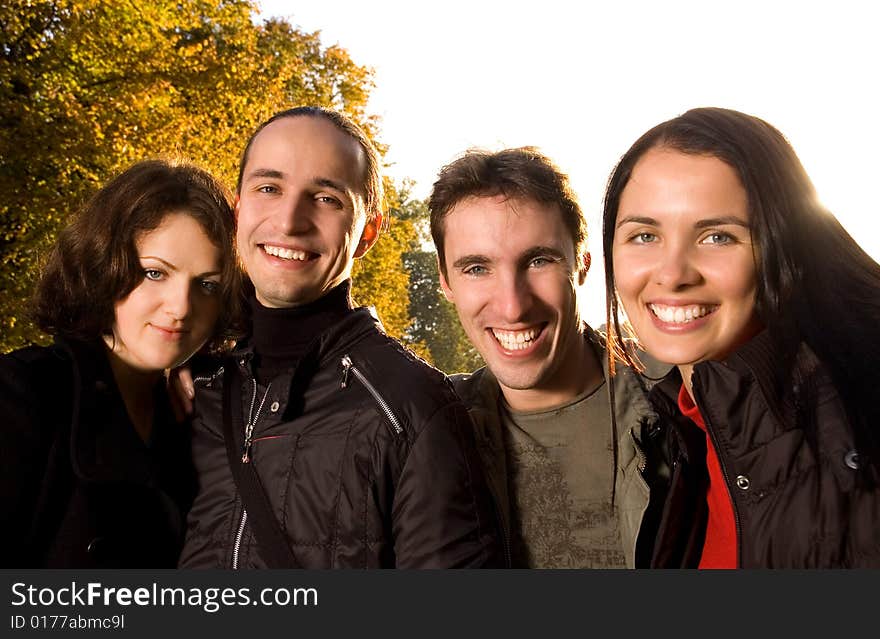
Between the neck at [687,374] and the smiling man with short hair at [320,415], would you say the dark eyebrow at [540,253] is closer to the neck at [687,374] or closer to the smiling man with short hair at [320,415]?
the smiling man with short hair at [320,415]

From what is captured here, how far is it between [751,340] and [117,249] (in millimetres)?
2701

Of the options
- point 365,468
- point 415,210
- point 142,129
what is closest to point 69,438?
point 365,468

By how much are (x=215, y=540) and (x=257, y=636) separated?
0.43 meters

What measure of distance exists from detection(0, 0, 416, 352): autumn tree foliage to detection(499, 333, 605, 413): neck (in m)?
10.7

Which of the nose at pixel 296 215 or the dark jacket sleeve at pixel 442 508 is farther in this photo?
the nose at pixel 296 215

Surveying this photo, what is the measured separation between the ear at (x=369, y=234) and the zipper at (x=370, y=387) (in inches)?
31.4

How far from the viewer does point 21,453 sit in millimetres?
3488

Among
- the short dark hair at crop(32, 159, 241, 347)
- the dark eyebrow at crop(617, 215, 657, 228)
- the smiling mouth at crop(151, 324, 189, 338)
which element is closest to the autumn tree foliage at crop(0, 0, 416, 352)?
the short dark hair at crop(32, 159, 241, 347)

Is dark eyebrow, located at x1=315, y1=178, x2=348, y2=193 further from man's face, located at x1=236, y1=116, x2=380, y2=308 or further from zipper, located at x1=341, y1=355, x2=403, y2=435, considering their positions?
zipper, located at x1=341, y1=355, x2=403, y2=435

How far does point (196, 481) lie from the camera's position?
3900mm

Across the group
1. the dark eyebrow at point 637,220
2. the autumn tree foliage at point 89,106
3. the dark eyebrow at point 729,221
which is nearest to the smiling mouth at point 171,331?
the dark eyebrow at point 637,220

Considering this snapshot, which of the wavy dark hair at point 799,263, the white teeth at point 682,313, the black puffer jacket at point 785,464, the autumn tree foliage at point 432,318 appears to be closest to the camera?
the black puffer jacket at point 785,464

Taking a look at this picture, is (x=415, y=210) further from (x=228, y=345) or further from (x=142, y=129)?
(x=228, y=345)

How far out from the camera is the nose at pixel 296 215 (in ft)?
12.9
